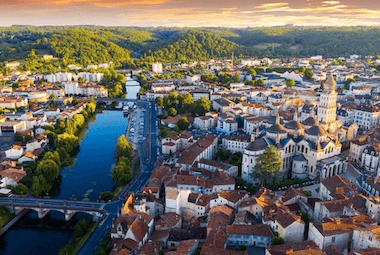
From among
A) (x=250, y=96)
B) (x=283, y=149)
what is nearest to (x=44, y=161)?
(x=283, y=149)

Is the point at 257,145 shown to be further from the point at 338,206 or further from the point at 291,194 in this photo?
the point at 338,206

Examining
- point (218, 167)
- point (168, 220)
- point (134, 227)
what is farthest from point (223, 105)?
point (134, 227)

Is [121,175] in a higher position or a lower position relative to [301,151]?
lower

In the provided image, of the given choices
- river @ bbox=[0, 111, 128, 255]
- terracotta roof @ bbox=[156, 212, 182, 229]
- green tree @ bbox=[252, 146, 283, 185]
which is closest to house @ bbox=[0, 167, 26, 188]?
river @ bbox=[0, 111, 128, 255]

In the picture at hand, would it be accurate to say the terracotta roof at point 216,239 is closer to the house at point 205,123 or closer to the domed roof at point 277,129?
the domed roof at point 277,129

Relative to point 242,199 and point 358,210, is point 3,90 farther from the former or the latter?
point 358,210

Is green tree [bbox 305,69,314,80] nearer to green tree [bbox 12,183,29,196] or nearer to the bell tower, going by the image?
the bell tower
